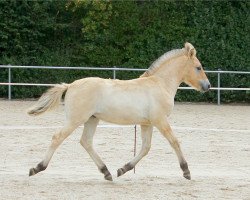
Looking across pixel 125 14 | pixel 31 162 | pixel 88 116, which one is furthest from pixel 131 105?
pixel 125 14

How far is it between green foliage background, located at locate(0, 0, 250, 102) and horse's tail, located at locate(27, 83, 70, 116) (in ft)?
49.8

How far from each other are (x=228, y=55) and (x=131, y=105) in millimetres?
16479

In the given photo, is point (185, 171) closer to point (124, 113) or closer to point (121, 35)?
point (124, 113)

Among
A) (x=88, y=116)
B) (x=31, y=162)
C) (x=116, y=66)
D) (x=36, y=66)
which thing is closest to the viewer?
(x=88, y=116)

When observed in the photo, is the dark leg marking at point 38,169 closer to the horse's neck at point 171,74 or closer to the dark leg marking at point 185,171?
the dark leg marking at point 185,171

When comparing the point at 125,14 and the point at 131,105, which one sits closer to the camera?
the point at 131,105

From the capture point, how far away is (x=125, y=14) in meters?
26.3

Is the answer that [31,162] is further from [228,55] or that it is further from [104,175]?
[228,55]

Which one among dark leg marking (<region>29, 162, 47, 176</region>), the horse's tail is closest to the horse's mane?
the horse's tail

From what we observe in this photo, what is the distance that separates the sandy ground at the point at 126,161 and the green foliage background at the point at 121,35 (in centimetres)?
543

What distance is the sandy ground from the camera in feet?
31.0

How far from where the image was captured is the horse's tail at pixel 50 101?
10336 millimetres

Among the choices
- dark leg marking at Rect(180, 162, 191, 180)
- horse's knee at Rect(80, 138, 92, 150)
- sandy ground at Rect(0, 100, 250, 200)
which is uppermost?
horse's knee at Rect(80, 138, 92, 150)

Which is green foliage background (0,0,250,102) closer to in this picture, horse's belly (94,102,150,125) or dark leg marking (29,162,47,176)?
horse's belly (94,102,150,125)
